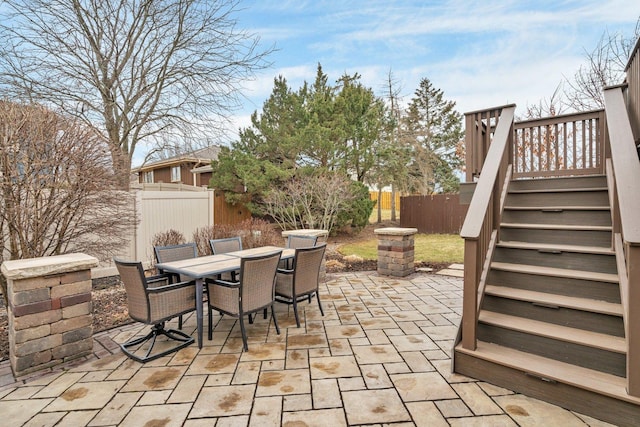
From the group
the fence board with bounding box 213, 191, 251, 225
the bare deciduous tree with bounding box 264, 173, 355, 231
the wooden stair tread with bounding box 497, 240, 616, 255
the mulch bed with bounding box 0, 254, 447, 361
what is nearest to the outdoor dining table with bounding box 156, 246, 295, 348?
the mulch bed with bounding box 0, 254, 447, 361

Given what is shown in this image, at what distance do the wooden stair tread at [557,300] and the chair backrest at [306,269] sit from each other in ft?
5.60

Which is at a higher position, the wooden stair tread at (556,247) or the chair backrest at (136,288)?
the wooden stair tread at (556,247)

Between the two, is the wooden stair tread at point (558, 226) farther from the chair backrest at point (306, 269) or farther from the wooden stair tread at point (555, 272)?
the chair backrest at point (306, 269)

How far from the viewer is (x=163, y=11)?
808cm

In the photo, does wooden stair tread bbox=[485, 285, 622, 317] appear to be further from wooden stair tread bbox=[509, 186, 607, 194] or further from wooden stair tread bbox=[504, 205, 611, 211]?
wooden stair tread bbox=[509, 186, 607, 194]

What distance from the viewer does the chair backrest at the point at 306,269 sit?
11.2ft

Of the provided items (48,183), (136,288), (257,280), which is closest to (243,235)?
(48,183)

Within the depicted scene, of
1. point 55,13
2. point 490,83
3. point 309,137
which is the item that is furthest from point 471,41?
point 55,13

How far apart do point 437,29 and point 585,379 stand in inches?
299

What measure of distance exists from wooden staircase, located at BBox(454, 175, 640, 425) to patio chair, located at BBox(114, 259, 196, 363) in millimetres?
2398

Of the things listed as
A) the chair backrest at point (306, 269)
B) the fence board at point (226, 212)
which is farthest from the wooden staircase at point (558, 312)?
the fence board at point (226, 212)

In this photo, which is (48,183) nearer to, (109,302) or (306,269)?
(109,302)

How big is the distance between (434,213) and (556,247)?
9.81 meters

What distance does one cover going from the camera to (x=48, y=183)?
3.59 meters
